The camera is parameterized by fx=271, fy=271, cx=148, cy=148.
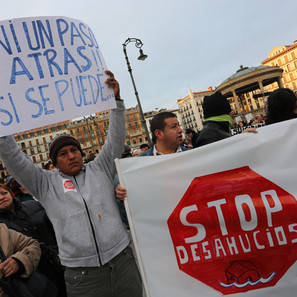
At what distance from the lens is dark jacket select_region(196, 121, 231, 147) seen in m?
2.35

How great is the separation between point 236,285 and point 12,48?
80.0 inches

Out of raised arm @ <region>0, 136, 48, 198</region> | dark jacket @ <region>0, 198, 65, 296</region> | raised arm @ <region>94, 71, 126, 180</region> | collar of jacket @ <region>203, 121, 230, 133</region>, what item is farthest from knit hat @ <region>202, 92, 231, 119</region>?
dark jacket @ <region>0, 198, 65, 296</region>

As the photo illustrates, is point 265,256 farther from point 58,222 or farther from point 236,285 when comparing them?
point 58,222

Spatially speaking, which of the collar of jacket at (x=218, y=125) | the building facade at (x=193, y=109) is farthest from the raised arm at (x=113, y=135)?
the building facade at (x=193, y=109)

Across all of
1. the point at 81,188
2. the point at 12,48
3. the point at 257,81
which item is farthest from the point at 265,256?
the point at 257,81

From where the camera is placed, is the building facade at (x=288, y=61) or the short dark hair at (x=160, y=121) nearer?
the short dark hair at (x=160, y=121)

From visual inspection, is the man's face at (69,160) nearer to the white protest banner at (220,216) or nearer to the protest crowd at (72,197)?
the protest crowd at (72,197)

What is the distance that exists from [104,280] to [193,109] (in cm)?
9588

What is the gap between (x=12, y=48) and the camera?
1.67 meters

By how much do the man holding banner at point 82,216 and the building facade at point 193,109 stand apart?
9006 cm

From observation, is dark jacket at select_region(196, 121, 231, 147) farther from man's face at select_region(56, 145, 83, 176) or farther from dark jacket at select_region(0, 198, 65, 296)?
dark jacket at select_region(0, 198, 65, 296)

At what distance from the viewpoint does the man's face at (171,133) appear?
2709 millimetres

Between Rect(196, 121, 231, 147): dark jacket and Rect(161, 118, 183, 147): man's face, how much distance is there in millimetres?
304

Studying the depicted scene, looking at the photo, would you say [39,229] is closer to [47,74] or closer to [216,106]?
[47,74]
